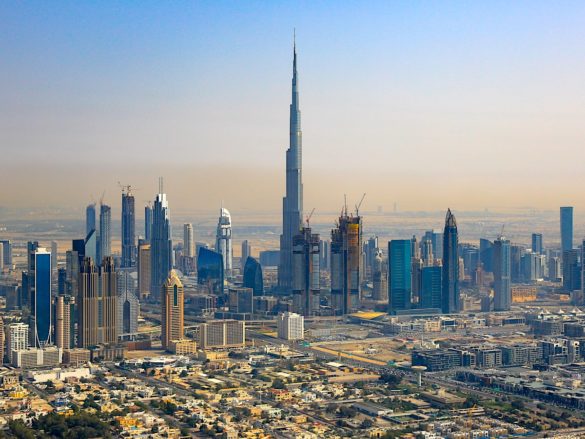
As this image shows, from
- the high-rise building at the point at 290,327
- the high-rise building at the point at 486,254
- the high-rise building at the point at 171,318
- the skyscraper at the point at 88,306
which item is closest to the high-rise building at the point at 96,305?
the skyscraper at the point at 88,306

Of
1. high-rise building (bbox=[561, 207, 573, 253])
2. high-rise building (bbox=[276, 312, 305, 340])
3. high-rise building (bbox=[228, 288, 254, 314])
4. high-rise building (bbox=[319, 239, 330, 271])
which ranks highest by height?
high-rise building (bbox=[561, 207, 573, 253])

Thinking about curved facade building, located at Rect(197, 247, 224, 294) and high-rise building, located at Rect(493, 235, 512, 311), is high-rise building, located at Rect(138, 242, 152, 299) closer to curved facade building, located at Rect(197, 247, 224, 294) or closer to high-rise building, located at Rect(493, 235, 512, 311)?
curved facade building, located at Rect(197, 247, 224, 294)

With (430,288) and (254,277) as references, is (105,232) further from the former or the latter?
(430,288)

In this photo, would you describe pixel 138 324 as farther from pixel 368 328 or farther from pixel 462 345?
pixel 462 345

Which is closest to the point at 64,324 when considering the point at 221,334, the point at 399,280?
the point at 221,334

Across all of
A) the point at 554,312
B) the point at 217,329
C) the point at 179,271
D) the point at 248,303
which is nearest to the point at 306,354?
the point at 217,329

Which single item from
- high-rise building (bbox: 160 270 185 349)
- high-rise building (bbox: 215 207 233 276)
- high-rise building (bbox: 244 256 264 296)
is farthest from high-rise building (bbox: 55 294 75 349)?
A: high-rise building (bbox: 215 207 233 276)

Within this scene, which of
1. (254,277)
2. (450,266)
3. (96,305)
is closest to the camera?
(96,305)
